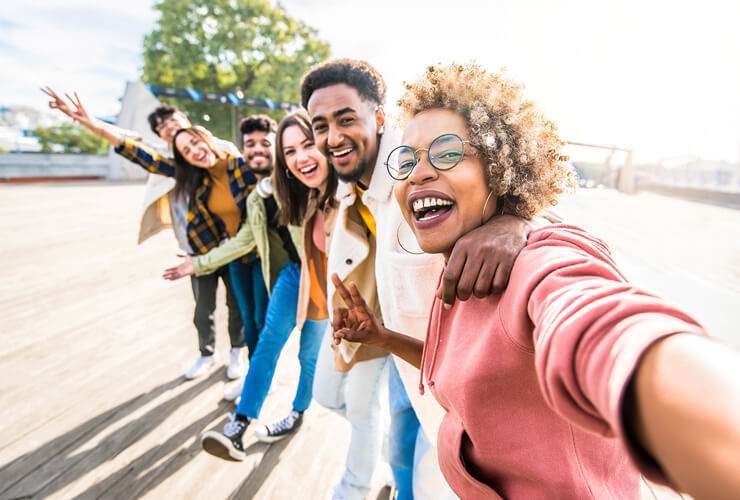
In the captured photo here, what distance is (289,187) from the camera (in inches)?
97.9

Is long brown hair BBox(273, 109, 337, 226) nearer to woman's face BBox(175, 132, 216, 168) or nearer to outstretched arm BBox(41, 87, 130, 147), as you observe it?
woman's face BBox(175, 132, 216, 168)

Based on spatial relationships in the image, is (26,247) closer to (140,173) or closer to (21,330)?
(21,330)

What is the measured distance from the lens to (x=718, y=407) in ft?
1.28

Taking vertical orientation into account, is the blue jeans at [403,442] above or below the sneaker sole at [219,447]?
above

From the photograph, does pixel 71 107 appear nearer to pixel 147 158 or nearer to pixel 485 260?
pixel 147 158

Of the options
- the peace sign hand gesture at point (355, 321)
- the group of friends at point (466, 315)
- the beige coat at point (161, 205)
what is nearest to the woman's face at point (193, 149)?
the group of friends at point (466, 315)

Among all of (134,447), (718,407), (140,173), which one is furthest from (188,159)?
(140,173)

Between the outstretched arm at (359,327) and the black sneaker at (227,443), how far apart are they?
48.8 inches

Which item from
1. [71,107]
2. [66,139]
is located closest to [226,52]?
[66,139]

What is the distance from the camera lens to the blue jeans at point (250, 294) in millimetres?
3053

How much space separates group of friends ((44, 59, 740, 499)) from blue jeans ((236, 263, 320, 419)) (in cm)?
1

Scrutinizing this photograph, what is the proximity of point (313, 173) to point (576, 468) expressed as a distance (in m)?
1.84

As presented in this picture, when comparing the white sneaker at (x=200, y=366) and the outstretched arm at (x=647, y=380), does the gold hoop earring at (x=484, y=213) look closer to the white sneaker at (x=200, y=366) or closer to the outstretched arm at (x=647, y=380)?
the outstretched arm at (x=647, y=380)

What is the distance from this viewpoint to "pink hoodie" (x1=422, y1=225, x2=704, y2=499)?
478 millimetres
